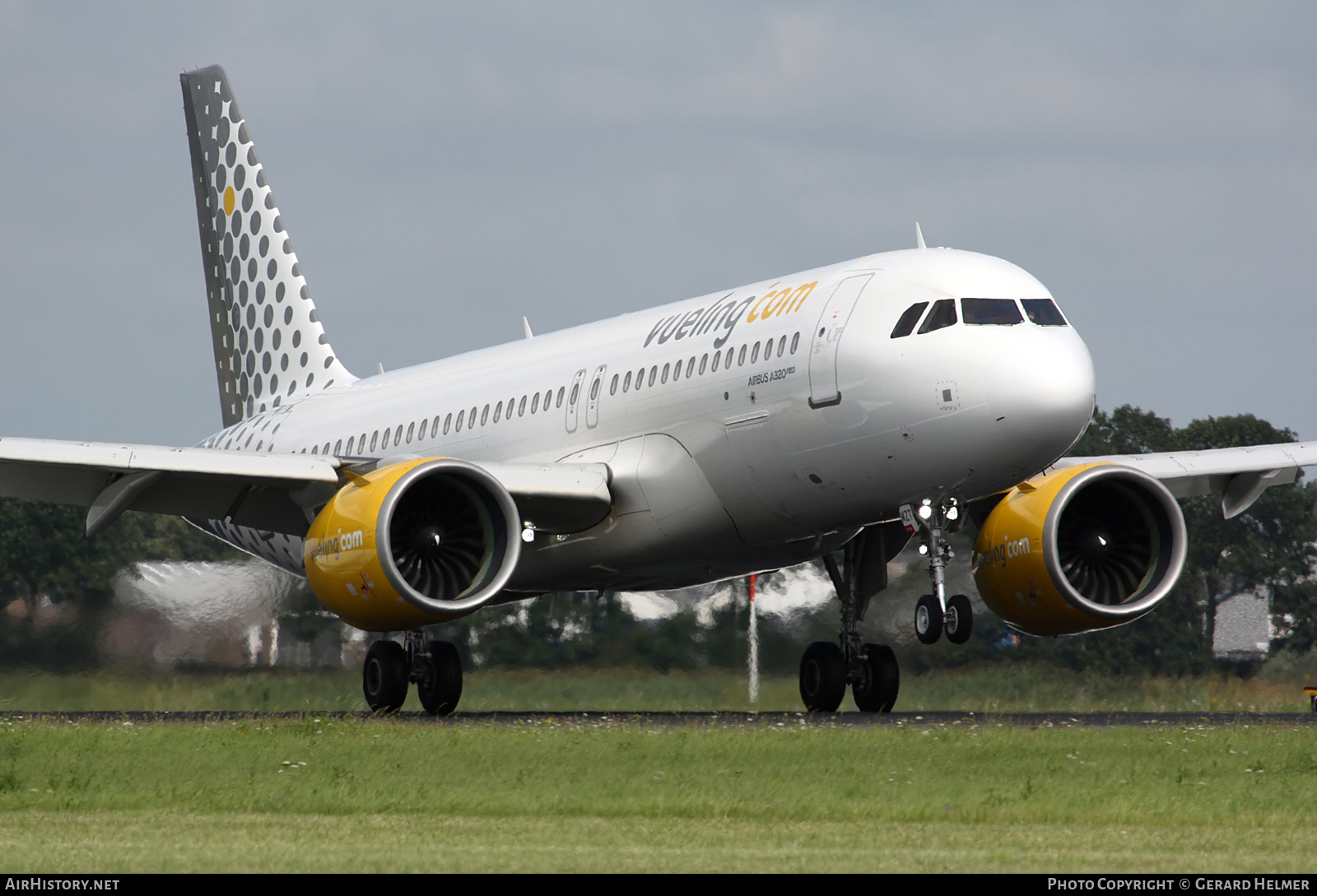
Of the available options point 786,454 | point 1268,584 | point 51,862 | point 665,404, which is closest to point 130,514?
point 665,404

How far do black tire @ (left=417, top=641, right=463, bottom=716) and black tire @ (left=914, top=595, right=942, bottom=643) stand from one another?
687 centimetres

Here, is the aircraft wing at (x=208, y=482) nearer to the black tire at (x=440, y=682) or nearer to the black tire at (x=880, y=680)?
the black tire at (x=440, y=682)

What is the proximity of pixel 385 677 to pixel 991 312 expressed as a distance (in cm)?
921

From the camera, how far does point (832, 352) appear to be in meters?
19.2

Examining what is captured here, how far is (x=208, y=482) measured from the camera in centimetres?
2239

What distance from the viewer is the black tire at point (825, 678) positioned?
23266mm

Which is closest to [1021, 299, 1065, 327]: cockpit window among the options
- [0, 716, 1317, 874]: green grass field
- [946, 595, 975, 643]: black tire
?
[946, 595, 975, 643]: black tire

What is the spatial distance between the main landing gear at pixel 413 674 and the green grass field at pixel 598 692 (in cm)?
153

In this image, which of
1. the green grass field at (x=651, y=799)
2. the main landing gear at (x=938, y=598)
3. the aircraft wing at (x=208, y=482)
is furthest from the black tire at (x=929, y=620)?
the aircraft wing at (x=208, y=482)

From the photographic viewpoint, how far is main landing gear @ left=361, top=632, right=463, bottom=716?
2341cm

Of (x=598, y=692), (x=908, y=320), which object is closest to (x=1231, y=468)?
(x=908, y=320)

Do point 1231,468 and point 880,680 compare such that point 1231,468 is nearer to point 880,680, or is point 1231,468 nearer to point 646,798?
point 880,680

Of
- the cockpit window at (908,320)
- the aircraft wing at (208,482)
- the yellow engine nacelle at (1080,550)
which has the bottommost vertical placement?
the yellow engine nacelle at (1080,550)
